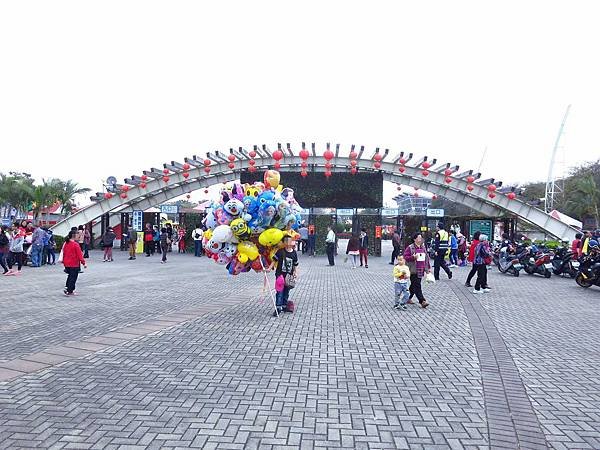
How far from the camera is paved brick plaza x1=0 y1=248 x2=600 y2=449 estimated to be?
382 centimetres

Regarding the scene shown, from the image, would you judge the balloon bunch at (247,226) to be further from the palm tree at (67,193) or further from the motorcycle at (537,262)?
the palm tree at (67,193)

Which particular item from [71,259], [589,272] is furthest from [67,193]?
[589,272]

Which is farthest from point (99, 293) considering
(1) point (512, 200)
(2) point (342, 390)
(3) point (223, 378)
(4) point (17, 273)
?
(1) point (512, 200)

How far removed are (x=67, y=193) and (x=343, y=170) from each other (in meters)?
24.6

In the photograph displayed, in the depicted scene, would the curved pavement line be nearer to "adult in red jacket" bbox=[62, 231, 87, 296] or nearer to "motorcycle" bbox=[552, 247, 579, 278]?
"adult in red jacket" bbox=[62, 231, 87, 296]

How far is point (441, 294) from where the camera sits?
1166cm

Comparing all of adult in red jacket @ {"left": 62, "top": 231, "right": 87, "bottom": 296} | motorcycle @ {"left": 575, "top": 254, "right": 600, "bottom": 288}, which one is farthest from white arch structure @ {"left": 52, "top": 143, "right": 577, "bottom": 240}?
adult in red jacket @ {"left": 62, "top": 231, "right": 87, "bottom": 296}

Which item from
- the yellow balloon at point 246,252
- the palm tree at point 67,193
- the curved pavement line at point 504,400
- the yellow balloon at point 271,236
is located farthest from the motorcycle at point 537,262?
the palm tree at point 67,193

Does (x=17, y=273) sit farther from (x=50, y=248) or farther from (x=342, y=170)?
(x=342, y=170)

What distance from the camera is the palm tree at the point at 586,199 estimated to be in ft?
115

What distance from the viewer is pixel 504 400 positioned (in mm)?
4598

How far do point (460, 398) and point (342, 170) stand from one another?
21930 millimetres

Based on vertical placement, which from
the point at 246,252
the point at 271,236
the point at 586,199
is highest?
the point at 586,199

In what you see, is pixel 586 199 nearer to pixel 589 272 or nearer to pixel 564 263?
pixel 564 263
